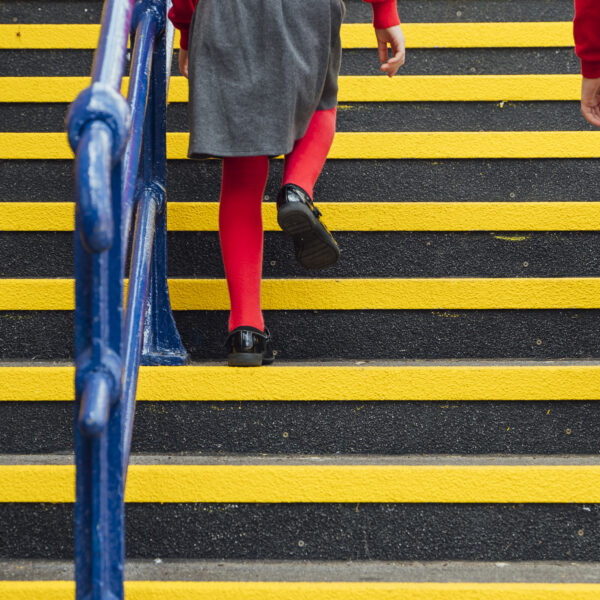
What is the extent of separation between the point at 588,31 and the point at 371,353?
815 millimetres

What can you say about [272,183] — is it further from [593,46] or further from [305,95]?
[593,46]

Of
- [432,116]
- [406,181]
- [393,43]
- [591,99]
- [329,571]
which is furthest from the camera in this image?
[432,116]

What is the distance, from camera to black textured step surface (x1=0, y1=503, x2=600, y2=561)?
4.96 ft

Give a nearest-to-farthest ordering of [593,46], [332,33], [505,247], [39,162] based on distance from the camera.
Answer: [593,46]
[332,33]
[505,247]
[39,162]

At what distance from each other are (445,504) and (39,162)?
137 centimetres

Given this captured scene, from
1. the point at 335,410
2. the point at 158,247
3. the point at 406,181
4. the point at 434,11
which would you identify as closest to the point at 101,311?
the point at 335,410

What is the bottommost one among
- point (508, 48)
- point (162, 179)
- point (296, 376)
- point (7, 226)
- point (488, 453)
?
point (488, 453)

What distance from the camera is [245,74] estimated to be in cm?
167

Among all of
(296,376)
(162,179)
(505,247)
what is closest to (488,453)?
(296,376)

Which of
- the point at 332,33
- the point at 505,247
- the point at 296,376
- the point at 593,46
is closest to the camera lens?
the point at 593,46

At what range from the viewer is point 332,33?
180 cm

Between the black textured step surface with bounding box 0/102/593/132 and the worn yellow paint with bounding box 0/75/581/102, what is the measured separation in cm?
2

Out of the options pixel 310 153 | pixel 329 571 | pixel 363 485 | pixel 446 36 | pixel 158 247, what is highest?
pixel 446 36

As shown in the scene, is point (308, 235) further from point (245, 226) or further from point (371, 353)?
point (371, 353)
